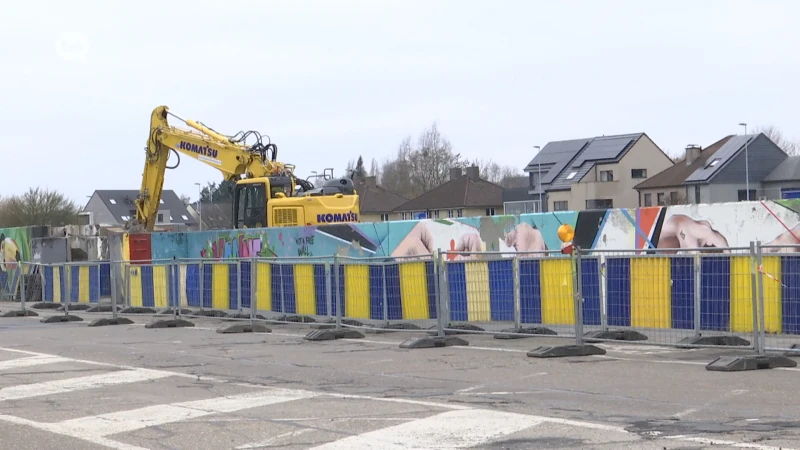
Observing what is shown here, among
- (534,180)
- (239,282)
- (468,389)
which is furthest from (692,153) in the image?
(468,389)

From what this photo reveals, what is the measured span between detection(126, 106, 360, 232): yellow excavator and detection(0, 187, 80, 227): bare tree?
1535 inches

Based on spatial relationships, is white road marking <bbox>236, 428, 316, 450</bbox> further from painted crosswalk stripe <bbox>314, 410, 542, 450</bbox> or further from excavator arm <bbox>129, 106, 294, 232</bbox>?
excavator arm <bbox>129, 106, 294, 232</bbox>

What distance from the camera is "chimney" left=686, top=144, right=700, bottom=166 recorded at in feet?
266

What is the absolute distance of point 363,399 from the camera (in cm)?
1091

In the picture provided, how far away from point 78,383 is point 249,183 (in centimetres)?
1739

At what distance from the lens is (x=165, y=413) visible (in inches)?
404

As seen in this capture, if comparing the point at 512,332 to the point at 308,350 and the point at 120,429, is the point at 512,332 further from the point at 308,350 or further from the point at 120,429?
the point at 120,429

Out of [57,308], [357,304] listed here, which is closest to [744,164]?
[57,308]

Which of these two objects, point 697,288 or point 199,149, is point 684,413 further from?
point 199,149

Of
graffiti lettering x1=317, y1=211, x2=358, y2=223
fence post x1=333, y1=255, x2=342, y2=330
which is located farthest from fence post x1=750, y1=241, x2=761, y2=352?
graffiti lettering x1=317, y1=211, x2=358, y2=223

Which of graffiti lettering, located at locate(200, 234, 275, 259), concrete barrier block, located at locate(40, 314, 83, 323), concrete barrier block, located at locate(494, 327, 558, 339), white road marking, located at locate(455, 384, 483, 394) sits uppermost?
graffiti lettering, located at locate(200, 234, 275, 259)

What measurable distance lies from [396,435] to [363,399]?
2238 mm

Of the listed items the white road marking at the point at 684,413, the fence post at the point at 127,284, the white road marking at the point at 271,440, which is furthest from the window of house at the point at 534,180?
the white road marking at the point at 271,440

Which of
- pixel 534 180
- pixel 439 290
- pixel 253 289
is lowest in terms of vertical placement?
pixel 253 289
